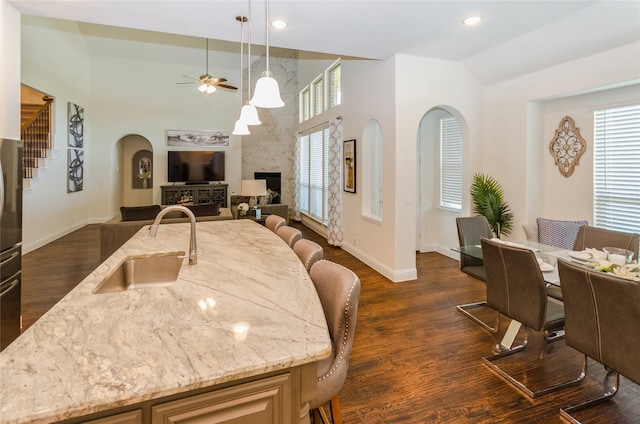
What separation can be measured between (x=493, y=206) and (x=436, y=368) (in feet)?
9.54

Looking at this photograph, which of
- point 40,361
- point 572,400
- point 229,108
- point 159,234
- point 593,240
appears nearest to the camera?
point 40,361

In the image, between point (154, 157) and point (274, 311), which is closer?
point (274, 311)

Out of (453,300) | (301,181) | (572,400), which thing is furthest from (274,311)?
(301,181)

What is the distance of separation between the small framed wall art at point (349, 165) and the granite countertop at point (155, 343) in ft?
13.6

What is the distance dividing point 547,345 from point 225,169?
8.67 m

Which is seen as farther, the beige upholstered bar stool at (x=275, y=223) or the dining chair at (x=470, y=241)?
the dining chair at (x=470, y=241)

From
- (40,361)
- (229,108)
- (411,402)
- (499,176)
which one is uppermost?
(229,108)

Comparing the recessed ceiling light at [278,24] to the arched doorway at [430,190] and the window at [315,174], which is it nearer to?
the arched doorway at [430,190]

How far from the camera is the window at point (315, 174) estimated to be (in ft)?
24.1

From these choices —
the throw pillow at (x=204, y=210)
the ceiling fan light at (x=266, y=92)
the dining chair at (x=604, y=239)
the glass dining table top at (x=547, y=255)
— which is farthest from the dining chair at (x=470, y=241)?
the throw pillow at (x=204, y=210)

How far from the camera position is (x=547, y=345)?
9.36 feet

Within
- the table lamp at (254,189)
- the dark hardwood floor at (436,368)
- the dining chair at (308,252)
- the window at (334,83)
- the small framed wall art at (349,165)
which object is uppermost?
the window at (334,83)

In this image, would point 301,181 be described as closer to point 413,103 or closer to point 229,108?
point 229,108

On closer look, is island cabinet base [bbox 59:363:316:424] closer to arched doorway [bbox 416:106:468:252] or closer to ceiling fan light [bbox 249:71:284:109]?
ceiling fan light [bbox 249:71:284:109]
